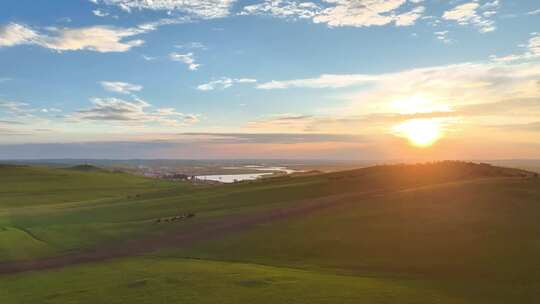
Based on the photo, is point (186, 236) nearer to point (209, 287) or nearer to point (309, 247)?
point (309, 247)

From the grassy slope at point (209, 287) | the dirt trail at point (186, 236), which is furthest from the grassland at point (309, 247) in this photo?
the dirt trail at point (186, 236)

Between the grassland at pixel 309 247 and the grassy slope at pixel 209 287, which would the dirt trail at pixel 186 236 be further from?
the grassy slope at pixel 209 287

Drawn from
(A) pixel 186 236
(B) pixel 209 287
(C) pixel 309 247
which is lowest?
(A) pixel 186 236

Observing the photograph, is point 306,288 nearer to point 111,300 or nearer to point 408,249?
point 111,300

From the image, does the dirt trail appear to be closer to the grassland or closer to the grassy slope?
the grassland

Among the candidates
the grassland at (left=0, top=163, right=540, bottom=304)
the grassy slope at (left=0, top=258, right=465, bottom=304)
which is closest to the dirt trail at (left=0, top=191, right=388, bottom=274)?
the grassland at (left=0, top=163, right=540, bottom=304)

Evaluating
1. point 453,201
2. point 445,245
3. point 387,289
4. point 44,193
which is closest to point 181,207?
point 453,201

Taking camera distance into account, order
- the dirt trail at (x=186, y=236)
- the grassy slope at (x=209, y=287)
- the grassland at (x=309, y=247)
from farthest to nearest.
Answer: the dirt trail at (x=186, y=236)
the grassland at (x=309, y=247)
the grassy slope at (x=209, y=287)

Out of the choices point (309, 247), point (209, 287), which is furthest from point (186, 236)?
point (209, 287)
